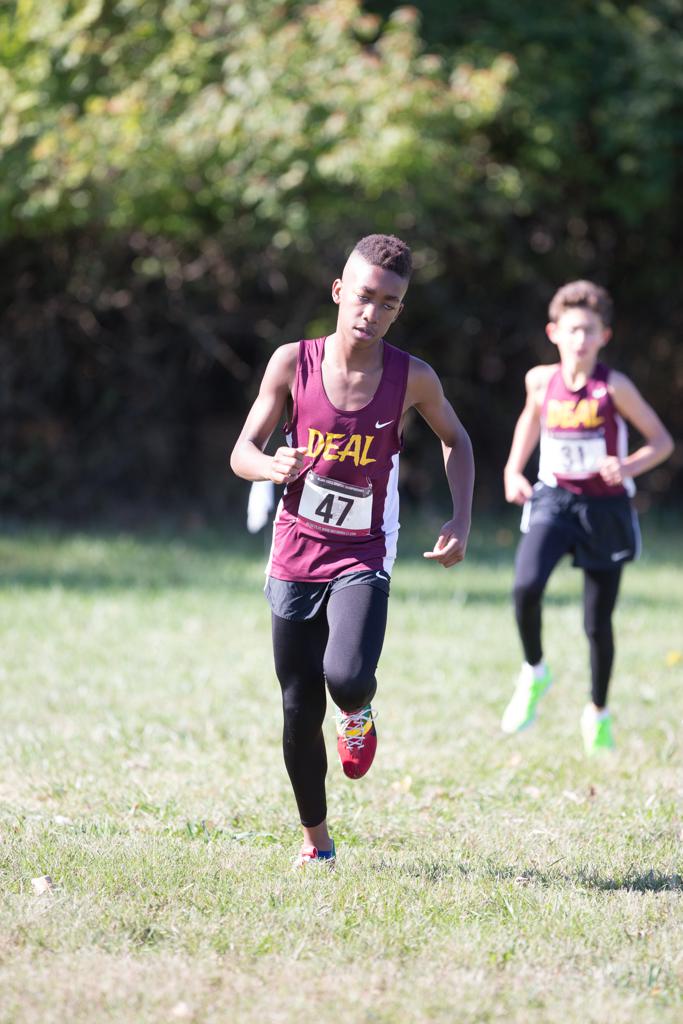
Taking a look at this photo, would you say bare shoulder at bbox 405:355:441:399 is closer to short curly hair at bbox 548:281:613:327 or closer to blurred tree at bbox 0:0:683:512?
short curly hair at bbox 548:281:613:327

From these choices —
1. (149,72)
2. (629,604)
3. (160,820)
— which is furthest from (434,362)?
(160,820)

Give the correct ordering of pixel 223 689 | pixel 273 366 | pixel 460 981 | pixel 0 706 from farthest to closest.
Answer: pixel 223 689 < pixel 0 706 < pixel 273 366 < pixel 460 981

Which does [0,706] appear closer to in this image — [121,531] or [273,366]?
[273,366]

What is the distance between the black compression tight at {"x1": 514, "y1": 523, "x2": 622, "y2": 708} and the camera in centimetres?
620

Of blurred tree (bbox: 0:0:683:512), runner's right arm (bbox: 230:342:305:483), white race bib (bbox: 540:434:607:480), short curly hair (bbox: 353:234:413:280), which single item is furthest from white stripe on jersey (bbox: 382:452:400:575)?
blurred tree (bbox: 0:0:683:512)

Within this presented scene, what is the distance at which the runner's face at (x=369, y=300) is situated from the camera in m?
4.07

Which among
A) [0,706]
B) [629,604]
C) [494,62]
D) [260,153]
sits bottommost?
[0,706]

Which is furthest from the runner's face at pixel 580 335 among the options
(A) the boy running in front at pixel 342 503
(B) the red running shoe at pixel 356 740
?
(B) the red running shoe at pixel 356 740

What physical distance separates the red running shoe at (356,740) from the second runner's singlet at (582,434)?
240 cm

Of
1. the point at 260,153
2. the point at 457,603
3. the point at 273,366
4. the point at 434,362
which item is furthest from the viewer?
the point at 434,362

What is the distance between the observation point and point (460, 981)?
333 centimetres

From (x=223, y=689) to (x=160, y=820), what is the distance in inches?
97.2

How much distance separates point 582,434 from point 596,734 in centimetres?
145

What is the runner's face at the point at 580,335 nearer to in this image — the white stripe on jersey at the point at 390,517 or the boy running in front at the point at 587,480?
the boy running in front at the point at 587,480
